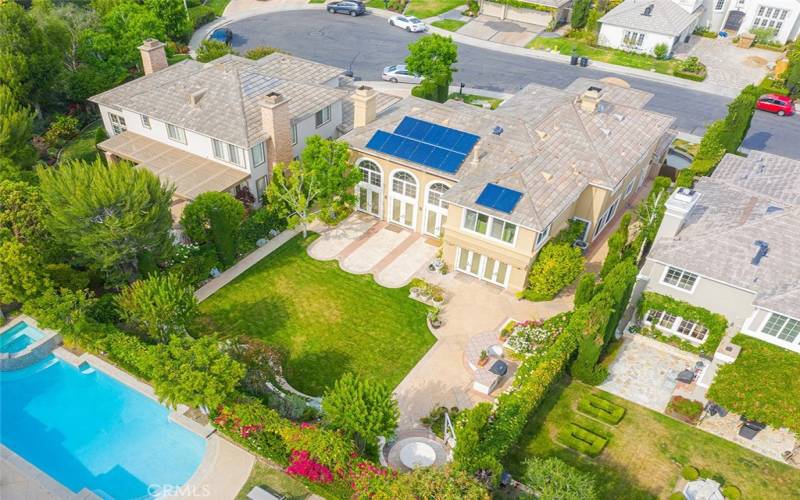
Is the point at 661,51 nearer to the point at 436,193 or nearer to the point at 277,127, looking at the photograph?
the point at 436,193

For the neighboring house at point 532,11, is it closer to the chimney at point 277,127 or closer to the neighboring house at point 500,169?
the neighboring house at point 500,169

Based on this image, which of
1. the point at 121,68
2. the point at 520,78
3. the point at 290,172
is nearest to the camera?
the point at 290,172

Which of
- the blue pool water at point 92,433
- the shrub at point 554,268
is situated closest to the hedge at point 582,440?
the shrub at point 554,268

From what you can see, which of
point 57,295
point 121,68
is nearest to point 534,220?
point 57,295

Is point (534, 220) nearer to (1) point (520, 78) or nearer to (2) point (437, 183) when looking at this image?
(2) point (437, 183)

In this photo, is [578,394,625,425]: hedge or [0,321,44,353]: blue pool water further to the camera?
[0,321,44,353]: blue pool water

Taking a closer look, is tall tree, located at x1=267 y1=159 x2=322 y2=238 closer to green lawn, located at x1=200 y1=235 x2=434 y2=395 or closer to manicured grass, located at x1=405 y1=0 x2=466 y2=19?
green lawn, located at x1=200 y1=235 x2=434 y2=395

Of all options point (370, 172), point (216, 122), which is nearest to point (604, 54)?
point (370, 172)
